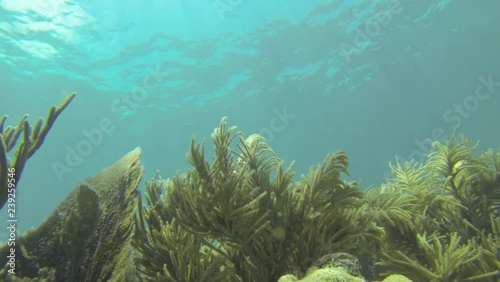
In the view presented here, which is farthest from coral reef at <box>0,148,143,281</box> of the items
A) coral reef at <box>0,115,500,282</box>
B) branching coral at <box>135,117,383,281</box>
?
branching coral at <box>135,117,383,281</box>

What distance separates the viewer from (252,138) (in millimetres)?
3266

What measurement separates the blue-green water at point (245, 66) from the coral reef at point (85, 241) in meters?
12.8

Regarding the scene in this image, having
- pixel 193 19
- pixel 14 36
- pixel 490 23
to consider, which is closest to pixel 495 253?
pixel 193 19

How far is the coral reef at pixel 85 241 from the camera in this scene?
221cm

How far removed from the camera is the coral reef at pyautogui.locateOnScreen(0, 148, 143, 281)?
2215 millimetres

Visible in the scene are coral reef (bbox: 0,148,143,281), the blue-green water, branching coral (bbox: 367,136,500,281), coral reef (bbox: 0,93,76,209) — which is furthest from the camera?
the blue-green water

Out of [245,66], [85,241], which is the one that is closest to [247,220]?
[85,241]

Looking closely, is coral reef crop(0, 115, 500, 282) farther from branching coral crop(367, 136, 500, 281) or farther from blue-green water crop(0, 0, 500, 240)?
blue-green water crop(0, 0, 500, 240)

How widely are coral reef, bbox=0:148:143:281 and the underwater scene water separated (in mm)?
12

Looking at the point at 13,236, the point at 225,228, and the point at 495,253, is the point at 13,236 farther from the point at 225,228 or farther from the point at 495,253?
the point at 495,253

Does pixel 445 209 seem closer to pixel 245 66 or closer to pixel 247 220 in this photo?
pixel 247 220

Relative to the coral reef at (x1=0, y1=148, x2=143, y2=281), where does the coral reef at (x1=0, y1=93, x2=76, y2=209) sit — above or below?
above

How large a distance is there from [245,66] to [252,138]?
29.7m

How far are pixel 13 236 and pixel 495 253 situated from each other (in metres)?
4.20
